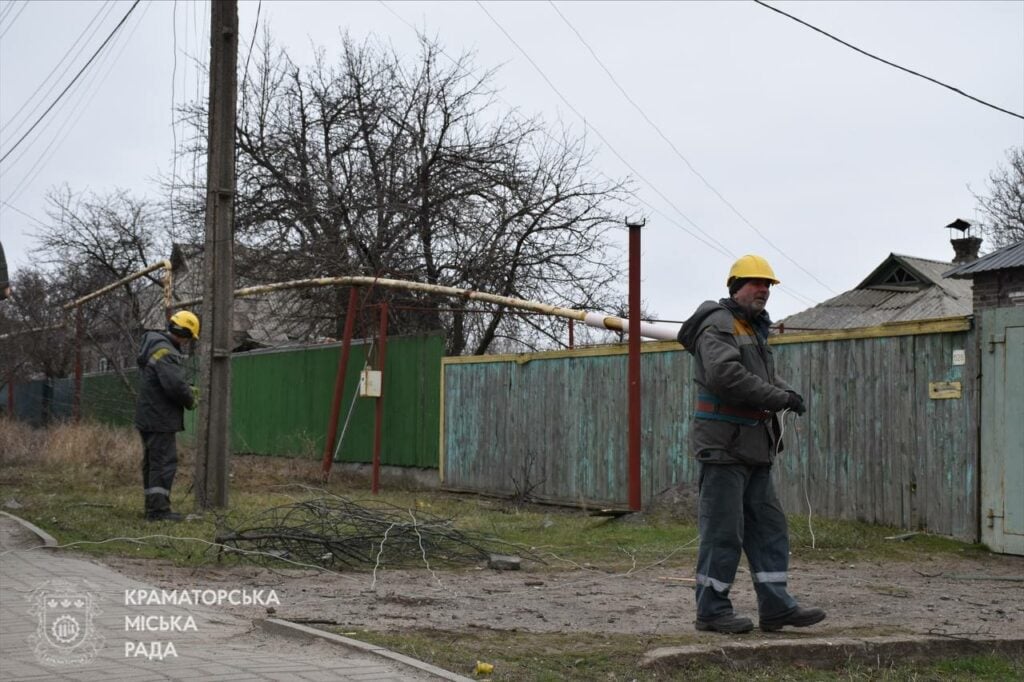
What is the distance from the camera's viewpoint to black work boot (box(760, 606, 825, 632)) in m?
5.66

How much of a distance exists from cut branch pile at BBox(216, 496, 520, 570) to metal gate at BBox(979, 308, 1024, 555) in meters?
4.18

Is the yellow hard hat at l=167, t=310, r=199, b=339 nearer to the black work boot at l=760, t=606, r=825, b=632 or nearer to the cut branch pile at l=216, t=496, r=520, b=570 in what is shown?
the cut branch pile at l=216, t=496, r=520, b=570

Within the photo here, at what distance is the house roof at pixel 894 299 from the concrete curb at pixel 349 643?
83.7ft

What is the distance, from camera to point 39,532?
9.12 meters

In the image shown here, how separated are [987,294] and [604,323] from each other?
21.4 feet

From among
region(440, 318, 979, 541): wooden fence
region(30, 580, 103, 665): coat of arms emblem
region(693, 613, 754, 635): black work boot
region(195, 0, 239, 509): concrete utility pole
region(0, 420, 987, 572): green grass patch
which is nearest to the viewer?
region(30, 580, 103, 665): coat of arms emblem

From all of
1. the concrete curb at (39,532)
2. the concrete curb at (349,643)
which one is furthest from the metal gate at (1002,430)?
the concrete curb at (39,532)

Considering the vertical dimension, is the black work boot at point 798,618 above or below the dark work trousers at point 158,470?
below

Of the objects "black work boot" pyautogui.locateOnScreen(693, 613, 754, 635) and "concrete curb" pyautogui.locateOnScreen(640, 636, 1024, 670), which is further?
"black work boot" pyautogui.locateOnScreen(693, 613, 754, 635)

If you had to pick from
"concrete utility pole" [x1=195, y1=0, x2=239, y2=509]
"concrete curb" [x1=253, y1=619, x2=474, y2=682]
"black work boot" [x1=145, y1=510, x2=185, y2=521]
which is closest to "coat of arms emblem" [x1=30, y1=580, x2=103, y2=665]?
"concrete curb" [x1=253, y1=619, x2=474, y2=682]

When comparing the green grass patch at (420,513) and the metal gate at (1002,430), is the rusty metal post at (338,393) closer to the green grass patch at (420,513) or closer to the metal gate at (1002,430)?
the green grass patch at (420,513)

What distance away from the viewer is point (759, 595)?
5766 mm

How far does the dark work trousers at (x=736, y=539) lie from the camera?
573 centimetres

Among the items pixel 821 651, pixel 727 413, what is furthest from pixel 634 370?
pixel 821 651
